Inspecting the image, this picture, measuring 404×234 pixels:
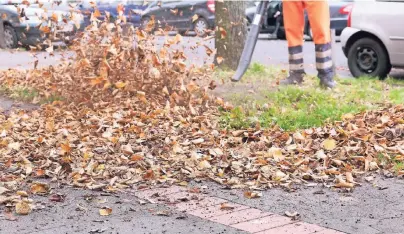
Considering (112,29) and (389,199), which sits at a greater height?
(112,29)

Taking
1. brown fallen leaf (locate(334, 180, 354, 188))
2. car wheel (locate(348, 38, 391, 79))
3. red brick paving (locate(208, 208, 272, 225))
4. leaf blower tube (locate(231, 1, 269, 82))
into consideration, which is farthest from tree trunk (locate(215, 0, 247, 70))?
red brick paving (locate(208, 208, 272, 225))

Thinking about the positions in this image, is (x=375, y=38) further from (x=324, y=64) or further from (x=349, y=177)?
(x=349, y=177)

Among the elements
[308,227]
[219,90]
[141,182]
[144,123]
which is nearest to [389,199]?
[308,227]

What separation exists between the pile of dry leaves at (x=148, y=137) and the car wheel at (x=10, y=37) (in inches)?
379

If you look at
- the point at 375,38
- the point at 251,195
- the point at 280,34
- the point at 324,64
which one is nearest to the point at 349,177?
the point at 251,195

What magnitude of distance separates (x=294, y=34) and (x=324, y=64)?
0.54 metres

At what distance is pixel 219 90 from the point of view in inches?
343

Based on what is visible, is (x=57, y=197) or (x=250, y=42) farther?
(x=250, y=42)

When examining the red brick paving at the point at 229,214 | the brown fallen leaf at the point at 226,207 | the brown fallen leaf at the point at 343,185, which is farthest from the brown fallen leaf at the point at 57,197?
the brown fallen leaf at the point at 343,185

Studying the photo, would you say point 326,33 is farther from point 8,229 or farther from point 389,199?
point 8,229

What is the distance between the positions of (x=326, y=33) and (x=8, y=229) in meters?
5.54

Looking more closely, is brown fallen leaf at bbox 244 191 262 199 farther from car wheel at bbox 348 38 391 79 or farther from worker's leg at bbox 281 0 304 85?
car wheel at bbox 348 38 391 79

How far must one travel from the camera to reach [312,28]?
892cm

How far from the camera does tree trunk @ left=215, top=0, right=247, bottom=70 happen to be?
10.5m
